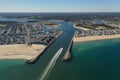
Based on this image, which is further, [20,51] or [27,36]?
[27,36]

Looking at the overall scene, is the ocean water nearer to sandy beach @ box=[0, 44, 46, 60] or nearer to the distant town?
sandy beach @ box=[0, 44, 46, 60]

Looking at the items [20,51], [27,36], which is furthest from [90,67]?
[27,36]

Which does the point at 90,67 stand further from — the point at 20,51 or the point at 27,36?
the point at 27,36

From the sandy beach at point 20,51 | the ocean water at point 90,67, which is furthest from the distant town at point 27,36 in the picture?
the ocean water at point 90,67

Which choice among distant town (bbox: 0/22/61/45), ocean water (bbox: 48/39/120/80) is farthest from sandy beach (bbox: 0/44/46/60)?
ocean water (bbox: 48/39/120/80)

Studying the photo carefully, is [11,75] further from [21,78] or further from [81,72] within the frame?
[81,72]
